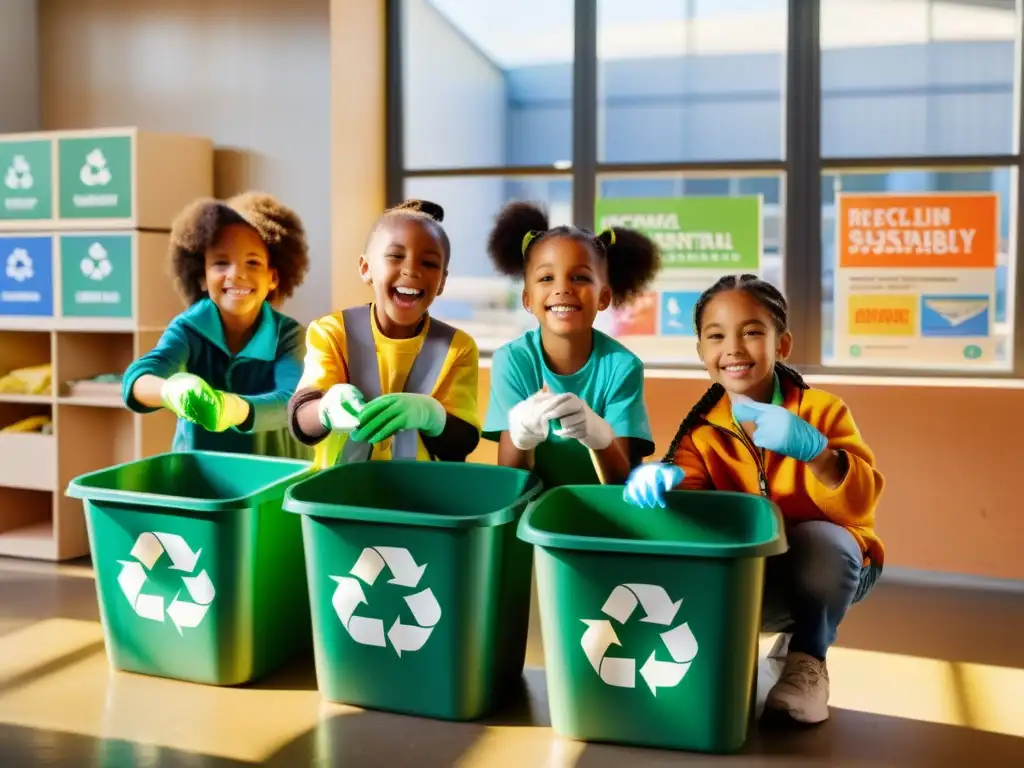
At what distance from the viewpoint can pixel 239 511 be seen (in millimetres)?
2197

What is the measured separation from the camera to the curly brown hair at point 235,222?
277 centimetres

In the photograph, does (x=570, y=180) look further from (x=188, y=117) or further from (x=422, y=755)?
(x=422, y=755)

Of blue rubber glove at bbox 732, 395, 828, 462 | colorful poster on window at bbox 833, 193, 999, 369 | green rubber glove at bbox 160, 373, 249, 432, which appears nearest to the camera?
blue rubber glove at bbox 732, 395, 828, 462

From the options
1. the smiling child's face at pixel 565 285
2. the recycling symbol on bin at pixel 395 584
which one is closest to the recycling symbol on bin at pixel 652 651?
the recycling symbol on bin at pixel 395 584

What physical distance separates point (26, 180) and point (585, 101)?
1.96 meters

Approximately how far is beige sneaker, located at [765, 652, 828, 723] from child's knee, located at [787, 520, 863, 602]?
6.7 inches

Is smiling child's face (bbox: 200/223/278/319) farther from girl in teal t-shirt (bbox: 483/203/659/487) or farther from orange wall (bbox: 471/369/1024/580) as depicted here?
orange wall (bbox: 471/369/1024/580)

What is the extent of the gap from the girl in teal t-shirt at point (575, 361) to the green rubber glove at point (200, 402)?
2.12ft

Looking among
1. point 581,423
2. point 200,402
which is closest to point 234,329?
point 200,402

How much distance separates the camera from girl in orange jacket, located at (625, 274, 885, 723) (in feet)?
6.80

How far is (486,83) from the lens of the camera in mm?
4121

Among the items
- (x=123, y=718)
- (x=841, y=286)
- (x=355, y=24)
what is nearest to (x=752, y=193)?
(x=841, y=286)

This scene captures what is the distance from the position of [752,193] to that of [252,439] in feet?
6.52

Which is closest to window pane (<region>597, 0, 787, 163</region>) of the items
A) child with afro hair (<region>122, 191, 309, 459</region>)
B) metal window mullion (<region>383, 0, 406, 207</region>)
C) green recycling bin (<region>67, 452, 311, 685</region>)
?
metal window mullion (<region>383, 0, 406, 207</region>)
